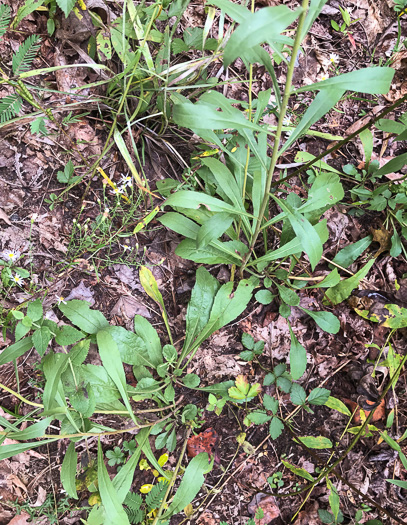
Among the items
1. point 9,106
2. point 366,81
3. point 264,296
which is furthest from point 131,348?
point 366,81

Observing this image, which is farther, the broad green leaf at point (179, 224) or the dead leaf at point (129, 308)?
the dead leaf at point (129, 308)

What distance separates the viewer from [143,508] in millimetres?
2068

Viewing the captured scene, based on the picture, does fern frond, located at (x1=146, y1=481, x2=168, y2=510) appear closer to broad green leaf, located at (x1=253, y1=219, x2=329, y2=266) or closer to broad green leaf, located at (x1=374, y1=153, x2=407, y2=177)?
broad green leaf, located at (x1=253, y1=219, x2=329, y2=266)

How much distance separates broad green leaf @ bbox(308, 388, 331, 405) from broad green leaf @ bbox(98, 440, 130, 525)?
116 centimetres

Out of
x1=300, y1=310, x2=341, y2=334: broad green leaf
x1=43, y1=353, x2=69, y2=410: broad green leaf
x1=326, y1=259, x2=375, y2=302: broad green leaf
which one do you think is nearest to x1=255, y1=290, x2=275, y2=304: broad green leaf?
x1=300, y1=310, x2=341, y2=334: broad green leaf

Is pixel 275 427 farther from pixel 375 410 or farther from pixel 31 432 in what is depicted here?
pixel 31 432

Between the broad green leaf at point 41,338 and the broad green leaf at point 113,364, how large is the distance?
0.77ft

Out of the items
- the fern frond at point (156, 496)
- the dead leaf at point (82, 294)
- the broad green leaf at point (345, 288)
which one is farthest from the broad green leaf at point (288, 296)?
the fern frond at point (156, 496)

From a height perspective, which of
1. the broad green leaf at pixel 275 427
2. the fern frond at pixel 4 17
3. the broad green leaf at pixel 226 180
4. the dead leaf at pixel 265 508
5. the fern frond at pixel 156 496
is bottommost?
the dead leaf at pixel 265 508

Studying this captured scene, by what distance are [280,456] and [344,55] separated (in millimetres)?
2728

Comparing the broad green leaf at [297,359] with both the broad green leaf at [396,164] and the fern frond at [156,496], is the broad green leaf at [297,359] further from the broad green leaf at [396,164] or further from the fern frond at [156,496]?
the broad green leaf at [396,164]

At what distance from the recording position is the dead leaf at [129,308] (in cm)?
221

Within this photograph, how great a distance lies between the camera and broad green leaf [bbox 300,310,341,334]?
2230 mm

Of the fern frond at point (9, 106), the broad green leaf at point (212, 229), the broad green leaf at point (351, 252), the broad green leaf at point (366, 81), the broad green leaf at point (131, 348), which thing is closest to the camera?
the broad green leaf at point (366, 81)
